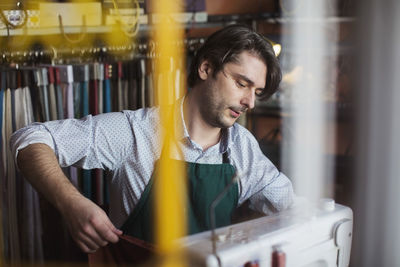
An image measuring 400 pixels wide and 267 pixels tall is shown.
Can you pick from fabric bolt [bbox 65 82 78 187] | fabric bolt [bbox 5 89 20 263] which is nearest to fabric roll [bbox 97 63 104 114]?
fabric bolt [bbox 65 82 78 187]

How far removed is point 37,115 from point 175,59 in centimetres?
79

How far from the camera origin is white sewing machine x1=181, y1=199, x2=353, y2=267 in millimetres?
1021

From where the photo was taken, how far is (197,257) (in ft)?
3.31

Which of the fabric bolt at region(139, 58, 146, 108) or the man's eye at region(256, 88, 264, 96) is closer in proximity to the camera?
the man's eye at region(256, 88, 264, 96)

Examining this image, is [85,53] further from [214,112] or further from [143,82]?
[214,112]

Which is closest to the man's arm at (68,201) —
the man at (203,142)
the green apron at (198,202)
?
the man at (203,142)

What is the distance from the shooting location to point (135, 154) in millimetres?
1714

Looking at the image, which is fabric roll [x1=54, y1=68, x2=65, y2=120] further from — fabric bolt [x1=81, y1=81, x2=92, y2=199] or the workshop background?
fabric bolt [x1=81, y1=81, x2=92, y2=199]

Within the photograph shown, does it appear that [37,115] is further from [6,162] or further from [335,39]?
[335,39]

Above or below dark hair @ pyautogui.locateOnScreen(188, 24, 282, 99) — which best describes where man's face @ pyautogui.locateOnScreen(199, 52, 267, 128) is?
below

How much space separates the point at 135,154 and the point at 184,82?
3.52 feet

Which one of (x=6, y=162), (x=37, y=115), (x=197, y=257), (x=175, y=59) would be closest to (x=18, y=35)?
(x=37, y=115)

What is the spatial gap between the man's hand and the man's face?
672mm

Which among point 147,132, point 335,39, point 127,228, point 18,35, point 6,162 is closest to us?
point 127,228
